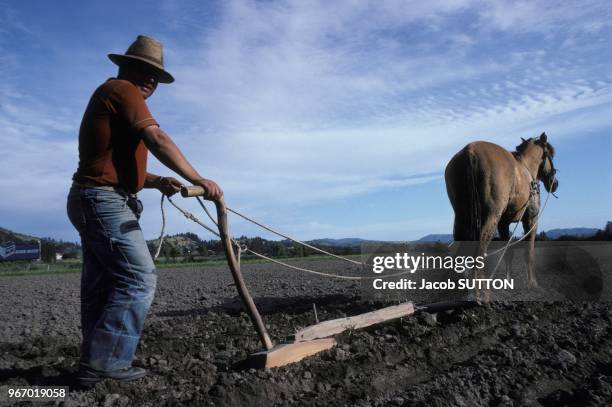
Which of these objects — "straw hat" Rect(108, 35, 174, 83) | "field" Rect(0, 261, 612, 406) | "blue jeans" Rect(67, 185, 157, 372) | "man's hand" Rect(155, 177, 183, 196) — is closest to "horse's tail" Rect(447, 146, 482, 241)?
"field" Rect(0, 261, 612, 406)

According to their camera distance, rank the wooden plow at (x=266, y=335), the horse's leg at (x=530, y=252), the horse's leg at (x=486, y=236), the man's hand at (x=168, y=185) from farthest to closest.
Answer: the horse's leg at (x=530, y=252) → the horse's leg at (x=486, y=236) → the man's hand at (x=168, y=185) → the wooden plow at (x=266, y=335)

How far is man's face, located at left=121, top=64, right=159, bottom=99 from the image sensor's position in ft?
13.0

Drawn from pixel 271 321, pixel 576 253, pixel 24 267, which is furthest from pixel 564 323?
pixel 24 267

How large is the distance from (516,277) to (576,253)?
3.98 metres

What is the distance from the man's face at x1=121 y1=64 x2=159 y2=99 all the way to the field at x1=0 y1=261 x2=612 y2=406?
2.08 meters

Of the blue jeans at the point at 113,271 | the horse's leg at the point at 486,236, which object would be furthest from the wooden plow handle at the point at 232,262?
the horse's leg at the point at 486,236

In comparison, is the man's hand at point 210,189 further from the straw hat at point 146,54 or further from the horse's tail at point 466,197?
the horse's tail at point 466,197

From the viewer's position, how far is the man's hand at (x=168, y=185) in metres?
4.29

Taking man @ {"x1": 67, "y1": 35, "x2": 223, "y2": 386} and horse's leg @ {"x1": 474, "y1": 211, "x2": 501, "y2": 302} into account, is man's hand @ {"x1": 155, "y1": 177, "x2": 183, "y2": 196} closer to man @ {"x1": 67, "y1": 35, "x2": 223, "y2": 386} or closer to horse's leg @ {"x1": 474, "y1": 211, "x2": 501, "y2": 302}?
man @ {"x1": 67, "y1": 35, "x2": 223, "y2": 386}

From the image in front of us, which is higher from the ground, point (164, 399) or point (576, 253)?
point (576, 253)

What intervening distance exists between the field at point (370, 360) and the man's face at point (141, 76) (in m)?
2.08

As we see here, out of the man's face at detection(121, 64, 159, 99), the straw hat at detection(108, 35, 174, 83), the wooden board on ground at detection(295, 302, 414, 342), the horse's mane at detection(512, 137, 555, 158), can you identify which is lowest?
the wooden board on ground at detection(295, 302, 414, 342)

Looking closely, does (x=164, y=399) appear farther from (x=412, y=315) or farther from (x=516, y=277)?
(x=516, y=277)

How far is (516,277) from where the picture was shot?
11.0 metres
